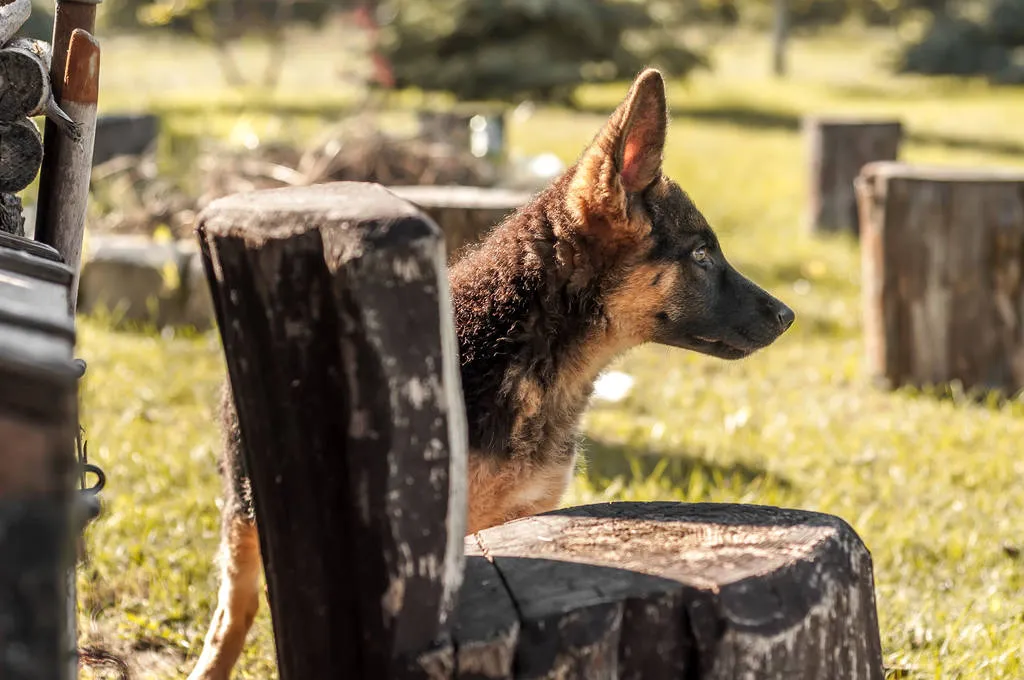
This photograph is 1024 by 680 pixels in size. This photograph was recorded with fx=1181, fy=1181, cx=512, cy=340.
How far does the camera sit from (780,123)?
1975 cm

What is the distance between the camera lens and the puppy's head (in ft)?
11.0

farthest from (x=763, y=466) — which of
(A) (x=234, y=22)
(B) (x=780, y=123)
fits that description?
(A) (x=234, y=22)

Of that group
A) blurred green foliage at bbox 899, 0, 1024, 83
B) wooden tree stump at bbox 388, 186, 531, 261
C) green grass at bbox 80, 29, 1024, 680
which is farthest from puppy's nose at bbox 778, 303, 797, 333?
blurred green foliage at bbox 899, 0, 1024, 83

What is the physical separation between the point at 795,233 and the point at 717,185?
2182mm

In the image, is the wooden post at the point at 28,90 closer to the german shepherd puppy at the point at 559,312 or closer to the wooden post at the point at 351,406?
the wooden post at the point at 351,406

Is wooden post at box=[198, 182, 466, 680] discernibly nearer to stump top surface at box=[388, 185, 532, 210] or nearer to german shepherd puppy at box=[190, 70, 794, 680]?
german shepherd puppy at box=[190, 70, 794, 680]

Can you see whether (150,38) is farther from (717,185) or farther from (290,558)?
(290,558)

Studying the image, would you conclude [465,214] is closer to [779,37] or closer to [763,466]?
[763,466]

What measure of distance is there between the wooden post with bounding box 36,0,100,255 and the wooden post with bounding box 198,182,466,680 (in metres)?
0.81

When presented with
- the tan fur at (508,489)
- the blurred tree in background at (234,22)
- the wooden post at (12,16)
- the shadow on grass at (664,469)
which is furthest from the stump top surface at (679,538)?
the blurred tree in background at (234,22)

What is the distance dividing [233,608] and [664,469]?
8.88 ft

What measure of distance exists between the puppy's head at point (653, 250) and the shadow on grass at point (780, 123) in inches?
582

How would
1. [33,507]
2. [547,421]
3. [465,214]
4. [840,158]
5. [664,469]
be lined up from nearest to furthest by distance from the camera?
[33,507]
[547,421]
[664,469]
[465,214]
[840,158]

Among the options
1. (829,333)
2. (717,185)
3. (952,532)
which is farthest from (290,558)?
(717,185)
